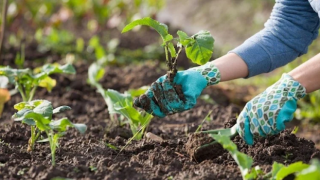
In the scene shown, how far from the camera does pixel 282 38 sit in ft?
7.01

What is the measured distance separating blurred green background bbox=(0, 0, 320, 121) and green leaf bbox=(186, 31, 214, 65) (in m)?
1.80

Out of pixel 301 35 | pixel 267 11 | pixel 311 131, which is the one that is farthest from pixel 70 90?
pixel 267 11

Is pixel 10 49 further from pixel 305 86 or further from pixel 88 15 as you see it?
pixel 305 86

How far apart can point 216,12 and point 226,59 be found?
629 centimetres

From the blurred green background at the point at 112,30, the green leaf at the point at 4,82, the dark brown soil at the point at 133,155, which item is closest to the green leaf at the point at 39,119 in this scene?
the dark brown soil at the point at 133,155

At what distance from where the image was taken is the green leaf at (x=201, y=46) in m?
1.96

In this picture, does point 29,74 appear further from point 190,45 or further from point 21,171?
point 190,45

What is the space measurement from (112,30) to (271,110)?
14.9 ft

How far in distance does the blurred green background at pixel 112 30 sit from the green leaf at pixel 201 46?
180 centimetres

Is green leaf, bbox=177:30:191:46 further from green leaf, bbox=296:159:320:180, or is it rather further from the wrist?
green leaf, bbox=296:159:320:180

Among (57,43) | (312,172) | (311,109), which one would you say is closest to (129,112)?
(312,172)

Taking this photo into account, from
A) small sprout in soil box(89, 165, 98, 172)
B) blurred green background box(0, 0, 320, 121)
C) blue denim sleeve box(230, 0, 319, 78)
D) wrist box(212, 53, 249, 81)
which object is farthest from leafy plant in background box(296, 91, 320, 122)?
small sprout in soil box(89, 165, 98, 172)

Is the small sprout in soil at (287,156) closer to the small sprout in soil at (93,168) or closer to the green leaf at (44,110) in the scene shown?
the small sprout in soil at (93,168)

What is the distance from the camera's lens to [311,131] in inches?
137
